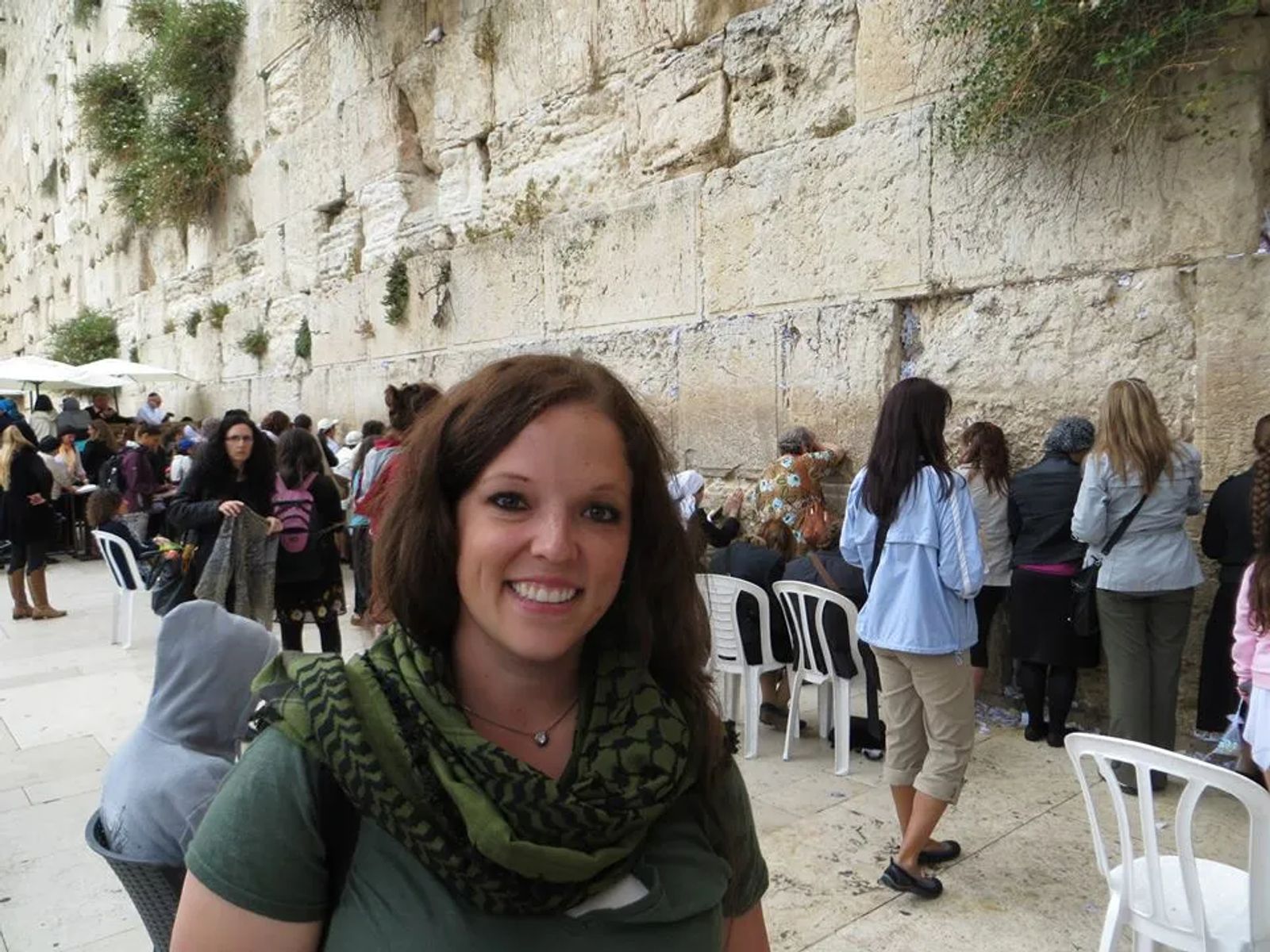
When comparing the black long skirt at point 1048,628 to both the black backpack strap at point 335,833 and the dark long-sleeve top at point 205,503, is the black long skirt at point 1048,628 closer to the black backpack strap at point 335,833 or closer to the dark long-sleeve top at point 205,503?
the dark long-sleeve top at point 205,503

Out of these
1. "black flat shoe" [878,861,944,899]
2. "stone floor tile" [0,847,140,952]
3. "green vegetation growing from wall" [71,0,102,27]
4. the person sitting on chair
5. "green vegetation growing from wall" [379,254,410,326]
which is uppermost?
"green vegetation growing from wall" [71,0,102,27]

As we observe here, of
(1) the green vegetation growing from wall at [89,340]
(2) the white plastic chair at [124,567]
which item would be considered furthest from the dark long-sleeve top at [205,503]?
(1) the green vegetation growing from wall at [89,340]

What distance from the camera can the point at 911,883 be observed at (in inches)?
110

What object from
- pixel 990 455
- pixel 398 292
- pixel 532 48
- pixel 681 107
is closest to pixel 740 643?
pixel 990 455

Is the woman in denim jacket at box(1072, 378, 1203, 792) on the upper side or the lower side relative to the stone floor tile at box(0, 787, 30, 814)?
upper

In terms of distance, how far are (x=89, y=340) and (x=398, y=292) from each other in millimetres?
10055

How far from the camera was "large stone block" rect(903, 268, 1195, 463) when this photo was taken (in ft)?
12.7

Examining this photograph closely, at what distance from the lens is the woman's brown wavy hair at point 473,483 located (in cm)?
110

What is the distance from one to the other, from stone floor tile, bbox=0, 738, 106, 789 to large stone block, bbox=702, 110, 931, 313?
4.14 metres

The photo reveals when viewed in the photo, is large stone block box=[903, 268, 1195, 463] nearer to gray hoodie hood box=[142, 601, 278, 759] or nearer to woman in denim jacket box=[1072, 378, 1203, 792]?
woman in denim jacket box=[1072, 378, 1203, 792]

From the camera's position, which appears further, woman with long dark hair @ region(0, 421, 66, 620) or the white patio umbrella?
the white patio umbrella

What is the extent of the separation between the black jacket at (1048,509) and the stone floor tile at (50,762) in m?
4.34

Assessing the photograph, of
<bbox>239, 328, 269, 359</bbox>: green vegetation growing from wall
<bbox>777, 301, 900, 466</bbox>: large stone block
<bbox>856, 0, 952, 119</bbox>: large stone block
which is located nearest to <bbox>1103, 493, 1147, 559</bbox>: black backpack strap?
<bbox>777, 301, 900, 466</bbox>: large stone block

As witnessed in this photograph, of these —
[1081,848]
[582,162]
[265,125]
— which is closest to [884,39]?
[582,162]
